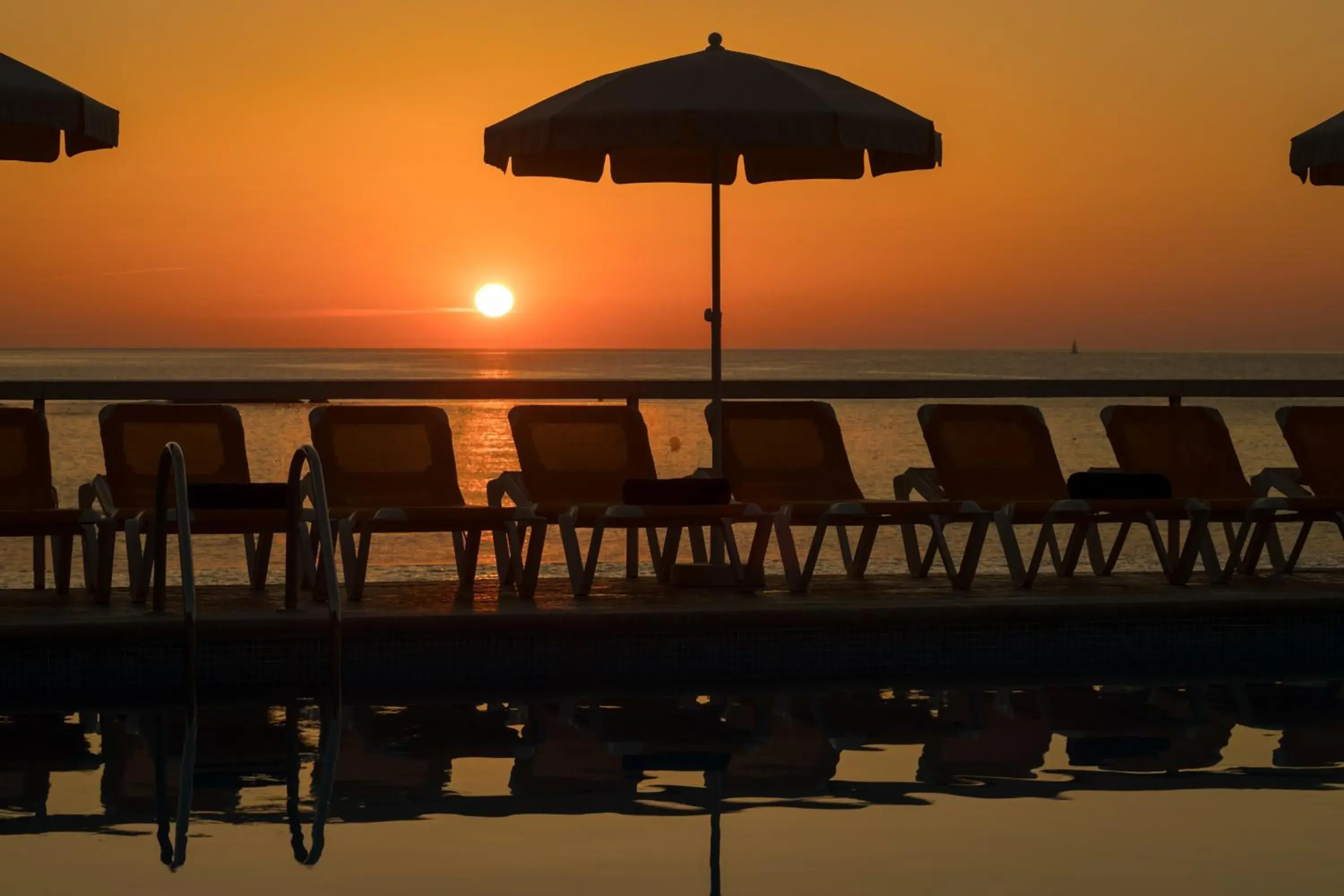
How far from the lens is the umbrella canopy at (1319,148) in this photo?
9250 millimetres

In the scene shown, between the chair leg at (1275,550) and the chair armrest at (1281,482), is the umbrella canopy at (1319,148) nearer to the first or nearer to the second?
the chair armrest at (1281,482)

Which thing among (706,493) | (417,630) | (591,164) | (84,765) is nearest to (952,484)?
(706,493)

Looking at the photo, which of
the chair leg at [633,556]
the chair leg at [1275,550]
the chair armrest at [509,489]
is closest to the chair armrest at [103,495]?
the chair armrest at [509,489]

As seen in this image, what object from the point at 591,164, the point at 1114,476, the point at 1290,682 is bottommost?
the point at 1290,682

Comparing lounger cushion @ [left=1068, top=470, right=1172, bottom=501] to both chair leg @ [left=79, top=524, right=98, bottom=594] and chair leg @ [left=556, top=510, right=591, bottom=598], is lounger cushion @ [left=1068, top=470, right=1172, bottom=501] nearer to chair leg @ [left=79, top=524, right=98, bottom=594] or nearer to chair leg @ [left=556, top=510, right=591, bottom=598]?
chair leg @ [left=556, top=510, right=591, bottom=598]

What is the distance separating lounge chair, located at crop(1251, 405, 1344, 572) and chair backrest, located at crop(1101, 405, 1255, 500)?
165 millimetres

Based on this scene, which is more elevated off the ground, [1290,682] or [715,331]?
[715,331]

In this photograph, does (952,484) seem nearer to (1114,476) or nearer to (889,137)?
(1114,476)

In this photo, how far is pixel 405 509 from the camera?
27.0 feet

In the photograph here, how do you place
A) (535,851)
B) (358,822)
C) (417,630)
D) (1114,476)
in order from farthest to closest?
(1114,476) → (417,630) → (358,822) → (535,851)

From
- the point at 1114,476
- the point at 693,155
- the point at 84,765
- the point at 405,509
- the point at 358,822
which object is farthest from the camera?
the point at 693,155

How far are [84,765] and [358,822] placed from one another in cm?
117

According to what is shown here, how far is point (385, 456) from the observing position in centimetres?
917

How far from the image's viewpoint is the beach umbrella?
818 centimetres
